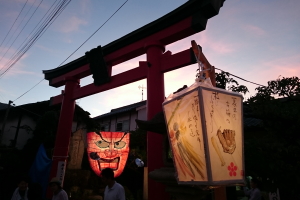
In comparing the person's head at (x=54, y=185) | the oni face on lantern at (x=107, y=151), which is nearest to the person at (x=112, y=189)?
the person's head at (x=54, y=185)

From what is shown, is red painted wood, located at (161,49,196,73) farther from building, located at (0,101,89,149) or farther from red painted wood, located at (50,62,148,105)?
building, located at (0,101,89,149)

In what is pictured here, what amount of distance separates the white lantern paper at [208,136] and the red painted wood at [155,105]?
2830 millimetres

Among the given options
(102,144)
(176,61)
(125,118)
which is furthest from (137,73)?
(125,118)

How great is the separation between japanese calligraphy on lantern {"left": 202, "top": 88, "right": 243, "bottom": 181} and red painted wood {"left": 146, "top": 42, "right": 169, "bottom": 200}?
3.07 m

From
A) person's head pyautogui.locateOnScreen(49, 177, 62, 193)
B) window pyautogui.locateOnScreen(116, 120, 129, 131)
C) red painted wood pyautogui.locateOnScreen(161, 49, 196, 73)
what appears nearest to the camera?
person's head pyautogui.locateOnScreen(49, 177, 62, 193)

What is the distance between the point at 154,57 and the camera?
6289 millimetres

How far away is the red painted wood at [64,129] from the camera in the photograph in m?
8.55

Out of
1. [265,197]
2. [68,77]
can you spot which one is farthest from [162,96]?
[265,197]

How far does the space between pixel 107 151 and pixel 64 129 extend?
257 cm

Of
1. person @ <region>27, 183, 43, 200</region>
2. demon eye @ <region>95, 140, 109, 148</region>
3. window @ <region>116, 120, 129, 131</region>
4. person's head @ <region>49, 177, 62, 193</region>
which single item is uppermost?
window @ <region>116, 120, 129, 131</region>

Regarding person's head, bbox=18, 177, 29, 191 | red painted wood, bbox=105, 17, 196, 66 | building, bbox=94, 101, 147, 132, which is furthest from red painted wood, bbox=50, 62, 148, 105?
building, bbox=94, 101, 147, 132

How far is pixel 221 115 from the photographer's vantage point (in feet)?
7.88

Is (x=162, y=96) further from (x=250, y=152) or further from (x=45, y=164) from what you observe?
(x=45, y=164)

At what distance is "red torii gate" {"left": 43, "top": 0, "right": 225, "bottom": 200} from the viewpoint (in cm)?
550
